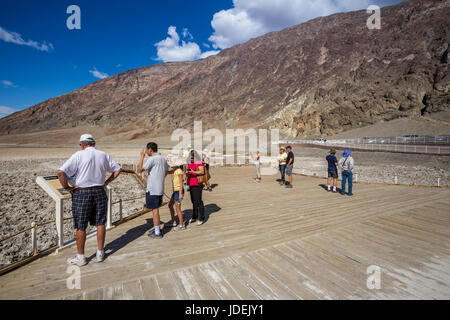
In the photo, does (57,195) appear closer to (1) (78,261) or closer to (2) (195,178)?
(1) (78,261)

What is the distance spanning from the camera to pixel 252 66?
109m

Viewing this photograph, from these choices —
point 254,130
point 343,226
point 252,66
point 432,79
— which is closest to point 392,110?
point 432,79

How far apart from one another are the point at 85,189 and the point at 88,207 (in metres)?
0.24

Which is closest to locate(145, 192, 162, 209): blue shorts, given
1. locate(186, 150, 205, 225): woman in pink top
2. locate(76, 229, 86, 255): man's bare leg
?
locate(186, 150, 205, 225): woman in pink top

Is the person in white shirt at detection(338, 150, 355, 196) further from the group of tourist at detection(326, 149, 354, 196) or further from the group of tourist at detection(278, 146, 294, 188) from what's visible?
the group of tourist at detection(278, 146, 294, 188)

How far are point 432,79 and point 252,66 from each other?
71.5 m

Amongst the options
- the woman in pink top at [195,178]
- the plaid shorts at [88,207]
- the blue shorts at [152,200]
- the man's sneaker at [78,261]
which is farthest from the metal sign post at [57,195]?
the woman in pink top at [195,178]

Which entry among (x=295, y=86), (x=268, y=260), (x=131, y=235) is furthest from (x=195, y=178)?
(x=295, y=86)

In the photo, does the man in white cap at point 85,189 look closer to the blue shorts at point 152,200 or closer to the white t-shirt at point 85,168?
the white t-shirt at point 85,168

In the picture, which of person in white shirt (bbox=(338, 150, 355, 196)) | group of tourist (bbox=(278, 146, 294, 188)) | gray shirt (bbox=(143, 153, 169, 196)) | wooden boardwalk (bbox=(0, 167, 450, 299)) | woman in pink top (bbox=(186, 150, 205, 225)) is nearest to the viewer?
wooden boardwalk (bbox=(0, 167, 450, 299))

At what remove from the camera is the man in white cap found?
10.2 ft

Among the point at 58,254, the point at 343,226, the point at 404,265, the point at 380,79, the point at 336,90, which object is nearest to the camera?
the point at 404,265

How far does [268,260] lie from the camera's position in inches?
Result: 129
